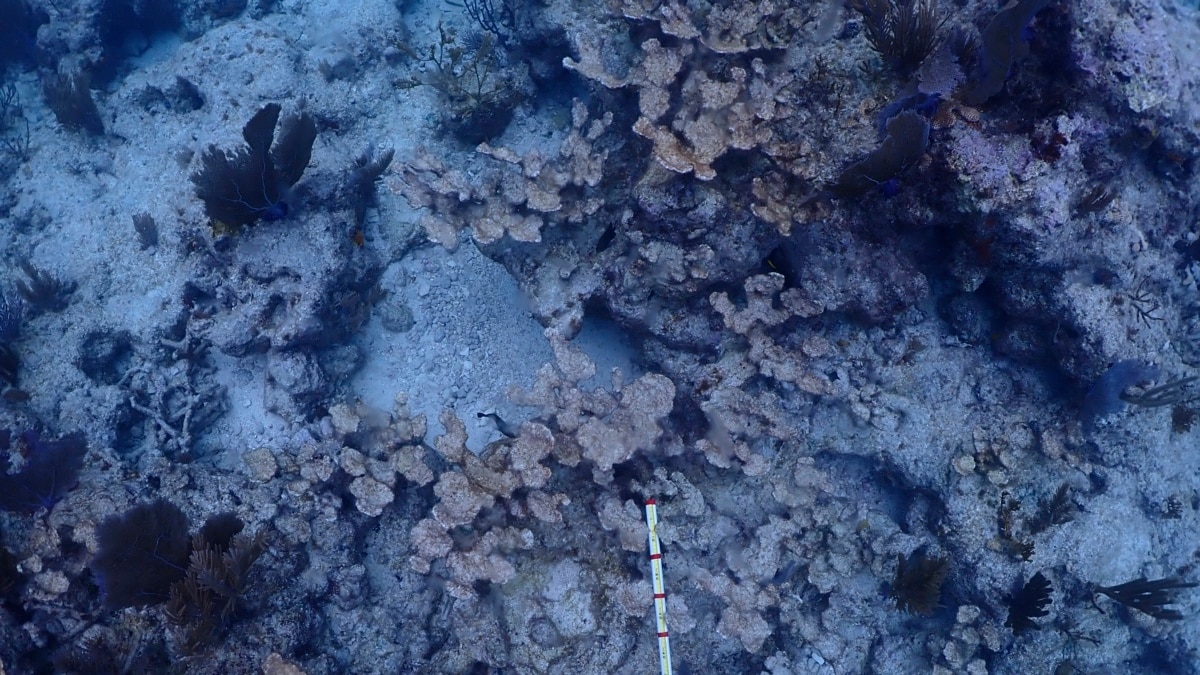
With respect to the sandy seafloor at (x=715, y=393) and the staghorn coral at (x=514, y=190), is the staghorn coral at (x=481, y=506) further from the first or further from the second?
the staghorn coral at (x=514, y=190)

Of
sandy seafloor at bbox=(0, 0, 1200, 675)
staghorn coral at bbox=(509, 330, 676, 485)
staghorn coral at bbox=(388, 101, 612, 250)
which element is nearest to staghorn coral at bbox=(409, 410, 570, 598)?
sandy seafloor at bbox=(0, 0, 1200, 675)

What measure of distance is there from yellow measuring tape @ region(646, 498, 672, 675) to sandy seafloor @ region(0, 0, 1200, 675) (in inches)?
3.4

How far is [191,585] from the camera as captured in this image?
4031mm

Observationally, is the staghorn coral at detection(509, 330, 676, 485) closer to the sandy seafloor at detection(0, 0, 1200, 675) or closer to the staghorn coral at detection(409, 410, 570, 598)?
the sandy seafloor at detection(0, 0, 1200, 675)

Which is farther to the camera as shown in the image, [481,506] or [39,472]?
[481,506]

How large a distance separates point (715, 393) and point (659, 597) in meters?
1.61

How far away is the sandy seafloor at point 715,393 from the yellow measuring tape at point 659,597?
0.28ft

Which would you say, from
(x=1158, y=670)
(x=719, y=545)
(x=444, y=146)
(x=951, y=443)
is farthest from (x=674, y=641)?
(x=444, y=146)

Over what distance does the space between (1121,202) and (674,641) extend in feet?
15.1

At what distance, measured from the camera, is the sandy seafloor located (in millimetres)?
4211

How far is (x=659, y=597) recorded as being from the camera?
4.72 metres

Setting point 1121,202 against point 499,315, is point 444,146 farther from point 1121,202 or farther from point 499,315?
point 1121,202

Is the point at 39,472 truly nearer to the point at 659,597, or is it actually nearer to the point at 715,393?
the point at 659,597

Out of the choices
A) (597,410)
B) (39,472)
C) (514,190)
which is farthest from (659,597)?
(39,472)
